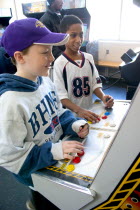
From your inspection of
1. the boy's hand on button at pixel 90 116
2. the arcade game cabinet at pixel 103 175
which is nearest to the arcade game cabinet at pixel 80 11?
the boy's hand on button at pixel 90 116

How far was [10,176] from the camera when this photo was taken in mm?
1673

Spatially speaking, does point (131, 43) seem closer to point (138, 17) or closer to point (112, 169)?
point (138, 17)

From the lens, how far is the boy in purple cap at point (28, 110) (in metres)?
0.67

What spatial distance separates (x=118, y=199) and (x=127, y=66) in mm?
1130

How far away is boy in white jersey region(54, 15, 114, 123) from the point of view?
1238mm

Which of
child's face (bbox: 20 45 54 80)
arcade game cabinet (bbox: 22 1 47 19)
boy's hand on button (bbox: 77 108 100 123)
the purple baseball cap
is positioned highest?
arcade game cabinet (bbox: 22 1 47 19)

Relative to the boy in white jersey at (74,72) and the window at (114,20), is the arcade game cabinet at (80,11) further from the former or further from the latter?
the boy in white jersey at (74,72)

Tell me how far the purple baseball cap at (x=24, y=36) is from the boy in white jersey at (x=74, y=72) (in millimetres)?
493

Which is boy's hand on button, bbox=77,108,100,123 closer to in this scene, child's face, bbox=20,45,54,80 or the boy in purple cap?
the boy in purple cap

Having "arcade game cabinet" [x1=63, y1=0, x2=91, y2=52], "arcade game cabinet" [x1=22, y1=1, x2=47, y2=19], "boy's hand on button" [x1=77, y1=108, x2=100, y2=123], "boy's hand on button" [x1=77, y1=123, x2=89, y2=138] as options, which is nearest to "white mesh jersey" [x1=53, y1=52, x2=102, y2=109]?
"boy's hand on button" [x1=77, y1=108, x2=100, y2=123]

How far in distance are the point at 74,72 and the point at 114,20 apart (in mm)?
3015

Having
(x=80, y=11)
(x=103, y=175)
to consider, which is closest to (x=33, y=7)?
(x=80, y=11)

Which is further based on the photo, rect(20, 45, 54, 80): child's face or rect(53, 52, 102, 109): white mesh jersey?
rect(53, 52, 102, 109): white mesh jersey

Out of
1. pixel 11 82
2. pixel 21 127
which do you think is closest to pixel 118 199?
pixel 21 127
